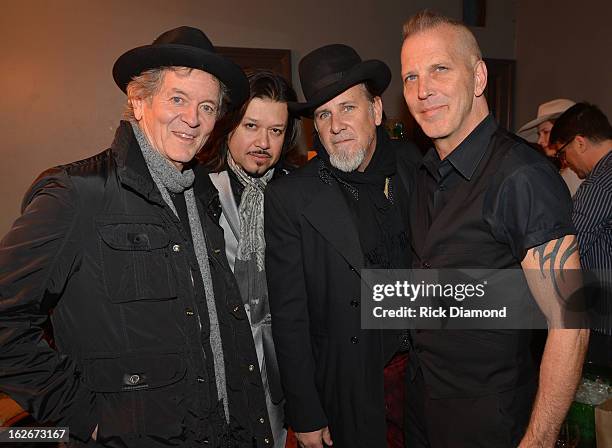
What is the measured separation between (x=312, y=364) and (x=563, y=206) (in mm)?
1175

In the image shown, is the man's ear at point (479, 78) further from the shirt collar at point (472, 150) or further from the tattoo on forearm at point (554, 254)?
the tattoo on forearm at point (554, 254)

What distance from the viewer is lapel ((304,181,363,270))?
78.4 inches

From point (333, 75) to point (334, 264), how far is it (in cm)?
86

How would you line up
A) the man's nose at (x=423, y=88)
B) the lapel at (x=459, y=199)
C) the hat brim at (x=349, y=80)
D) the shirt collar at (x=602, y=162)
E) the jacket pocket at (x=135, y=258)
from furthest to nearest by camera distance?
the shirt collar at (x=602, y=162) → the hat brim at (x=349, y=80) → the man's nose at (x=423, y=88) → the lapel at (x=459, y=199) → the jacket pocket at (x=135, y=258)

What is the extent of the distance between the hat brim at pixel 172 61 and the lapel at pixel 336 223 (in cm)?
60

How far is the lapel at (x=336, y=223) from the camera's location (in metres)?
1.99

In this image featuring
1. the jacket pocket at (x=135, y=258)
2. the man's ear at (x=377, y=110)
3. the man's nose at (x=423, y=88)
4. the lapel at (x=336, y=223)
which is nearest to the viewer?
the jacket pocket at (x=135, y=258)

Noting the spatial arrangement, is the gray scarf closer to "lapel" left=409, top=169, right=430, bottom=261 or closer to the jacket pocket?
the jacket pocket

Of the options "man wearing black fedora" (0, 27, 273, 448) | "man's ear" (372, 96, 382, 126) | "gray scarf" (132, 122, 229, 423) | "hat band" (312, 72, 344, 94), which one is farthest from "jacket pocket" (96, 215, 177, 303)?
"man's ear" (372, 96, 382, 126)

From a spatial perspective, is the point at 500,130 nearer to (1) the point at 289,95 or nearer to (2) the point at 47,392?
(1) the point at 289,95

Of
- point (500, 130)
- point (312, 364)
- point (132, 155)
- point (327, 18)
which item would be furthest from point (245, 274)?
point (327, 18)

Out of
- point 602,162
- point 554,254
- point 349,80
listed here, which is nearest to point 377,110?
point 349,80

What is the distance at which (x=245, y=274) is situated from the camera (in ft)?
7.66

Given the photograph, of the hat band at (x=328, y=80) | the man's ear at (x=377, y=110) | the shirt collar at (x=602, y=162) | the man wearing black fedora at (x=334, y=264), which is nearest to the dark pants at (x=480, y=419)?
the man wearing black fedora at (x=334, y=264)
